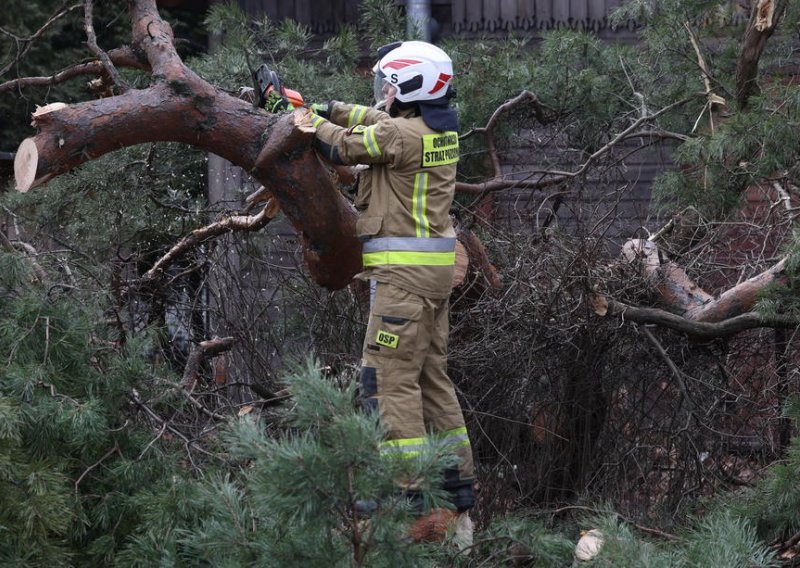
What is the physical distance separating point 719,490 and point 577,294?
121 cm

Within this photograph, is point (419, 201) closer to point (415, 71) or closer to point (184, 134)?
point (415, 71)

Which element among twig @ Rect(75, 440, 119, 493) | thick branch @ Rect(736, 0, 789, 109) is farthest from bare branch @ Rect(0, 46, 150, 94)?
thick branch @ Rect(736, 0, 789, 109)

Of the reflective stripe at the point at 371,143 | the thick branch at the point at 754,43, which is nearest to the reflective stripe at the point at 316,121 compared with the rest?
the reflective stripe at the point at 371,143

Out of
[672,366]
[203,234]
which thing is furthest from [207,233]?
[672,366]

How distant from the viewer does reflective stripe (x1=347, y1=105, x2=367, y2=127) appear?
→ 4328 millimetres

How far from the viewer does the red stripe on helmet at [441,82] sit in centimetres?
431

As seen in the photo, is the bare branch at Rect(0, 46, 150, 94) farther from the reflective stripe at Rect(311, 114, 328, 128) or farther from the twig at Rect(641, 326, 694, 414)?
the twig at Rect(641, 326, 694, 414)

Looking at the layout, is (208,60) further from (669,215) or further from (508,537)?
(508,537)

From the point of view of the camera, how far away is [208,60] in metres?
6.28

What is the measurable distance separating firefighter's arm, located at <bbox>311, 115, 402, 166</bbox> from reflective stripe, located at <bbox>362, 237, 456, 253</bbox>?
319mm

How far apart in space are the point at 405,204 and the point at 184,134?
930 mm

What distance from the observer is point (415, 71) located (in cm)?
427

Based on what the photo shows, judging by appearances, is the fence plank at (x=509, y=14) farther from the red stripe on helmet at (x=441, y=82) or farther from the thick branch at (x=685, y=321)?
the red stripe on helmet at (x=441, y=82)

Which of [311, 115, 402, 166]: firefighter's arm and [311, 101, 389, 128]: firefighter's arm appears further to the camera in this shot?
[311, 101, 389, 128]: firefighter's arm
